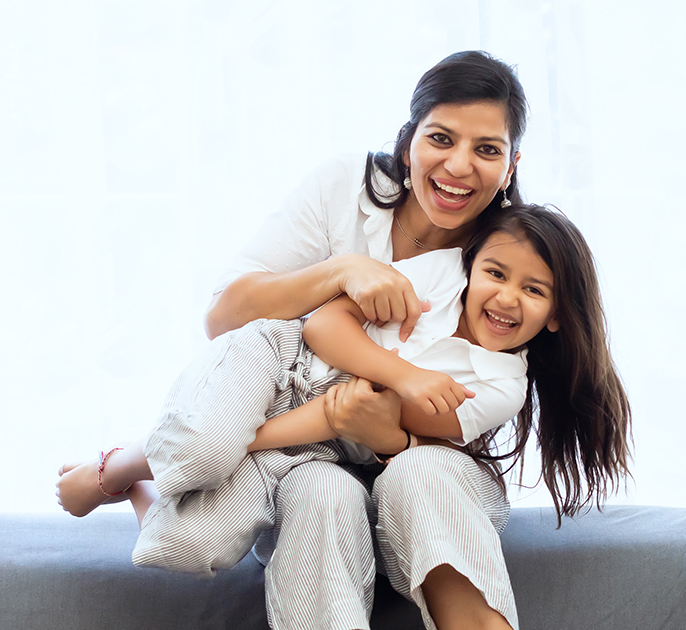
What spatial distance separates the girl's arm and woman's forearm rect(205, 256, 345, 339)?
0.04 m

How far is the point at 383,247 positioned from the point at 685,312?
118 centimetres

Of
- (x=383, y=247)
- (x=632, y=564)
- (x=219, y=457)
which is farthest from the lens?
(x=383, y=247)

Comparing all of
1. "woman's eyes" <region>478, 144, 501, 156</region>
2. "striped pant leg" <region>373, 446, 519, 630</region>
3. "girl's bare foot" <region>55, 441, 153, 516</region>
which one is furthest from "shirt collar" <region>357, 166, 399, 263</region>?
"girl's bare foot" <region>55, 441, 153, 516</region>

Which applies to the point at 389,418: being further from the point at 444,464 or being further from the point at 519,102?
the point at 519,102

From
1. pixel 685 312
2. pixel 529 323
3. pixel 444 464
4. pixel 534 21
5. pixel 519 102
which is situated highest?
pixel 534 21

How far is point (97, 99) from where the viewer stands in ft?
6.17

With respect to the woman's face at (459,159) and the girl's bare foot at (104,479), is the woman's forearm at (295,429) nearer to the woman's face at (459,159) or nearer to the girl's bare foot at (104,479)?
the girl's bare foot at (104,479)

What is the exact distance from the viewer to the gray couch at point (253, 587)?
3.83 feet

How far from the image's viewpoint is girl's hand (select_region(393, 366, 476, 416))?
1078 mm

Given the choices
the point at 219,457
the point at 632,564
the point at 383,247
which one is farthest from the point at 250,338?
the point at 632,564

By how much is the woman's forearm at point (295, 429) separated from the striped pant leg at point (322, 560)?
86mm

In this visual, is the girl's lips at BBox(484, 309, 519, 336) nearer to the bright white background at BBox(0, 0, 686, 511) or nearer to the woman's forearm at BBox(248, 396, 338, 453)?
Result: the woman's forearm at BBox(248, 396, 338, 453)

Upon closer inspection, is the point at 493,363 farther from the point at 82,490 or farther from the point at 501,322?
the point at 82,490

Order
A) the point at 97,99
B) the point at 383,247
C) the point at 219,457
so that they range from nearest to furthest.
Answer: the point at 219,457
the point at 383,247
the point at 97,99
